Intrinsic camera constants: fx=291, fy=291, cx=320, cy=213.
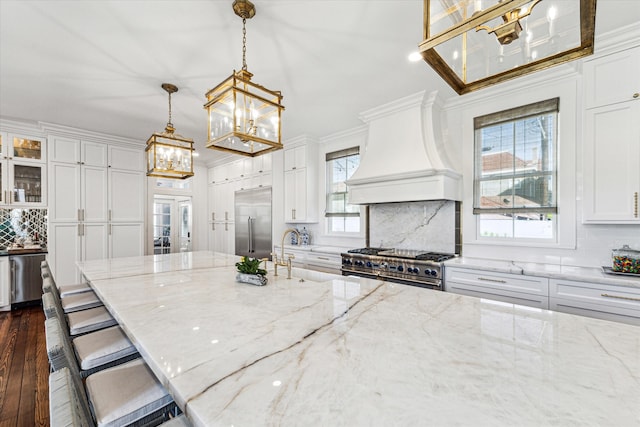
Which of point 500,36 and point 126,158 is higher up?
point 126,158

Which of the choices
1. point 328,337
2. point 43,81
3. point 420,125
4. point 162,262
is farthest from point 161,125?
point 328,337

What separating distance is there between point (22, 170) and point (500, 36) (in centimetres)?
584

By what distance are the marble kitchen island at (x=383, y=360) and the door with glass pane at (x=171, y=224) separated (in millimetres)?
5250

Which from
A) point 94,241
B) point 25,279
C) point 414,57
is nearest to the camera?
point 414,57

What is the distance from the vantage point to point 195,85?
2.93m

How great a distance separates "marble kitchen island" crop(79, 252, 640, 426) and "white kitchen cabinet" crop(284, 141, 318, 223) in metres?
3.10

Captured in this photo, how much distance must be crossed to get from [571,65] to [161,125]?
15.7 ft

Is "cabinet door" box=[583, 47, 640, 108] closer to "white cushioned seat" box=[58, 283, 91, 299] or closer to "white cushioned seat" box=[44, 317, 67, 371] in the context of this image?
"white cushioned seat" box=[44, 317, 67, 371]

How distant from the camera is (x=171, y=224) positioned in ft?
20.8

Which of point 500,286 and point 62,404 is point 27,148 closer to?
point 62,404

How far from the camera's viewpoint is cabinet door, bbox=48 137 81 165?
14.1 feet

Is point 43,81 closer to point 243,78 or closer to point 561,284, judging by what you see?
point 243,78

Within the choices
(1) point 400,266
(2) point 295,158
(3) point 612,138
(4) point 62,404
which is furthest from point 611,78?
(2) point 295,158

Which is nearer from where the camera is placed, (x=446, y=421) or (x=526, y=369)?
(x=446, y=421)
